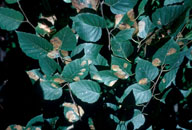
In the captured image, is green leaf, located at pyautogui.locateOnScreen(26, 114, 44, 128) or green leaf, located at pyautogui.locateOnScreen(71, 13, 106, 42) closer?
green leaf, located at pyautogui.locateOnScreen(71, 13, 106, 42)

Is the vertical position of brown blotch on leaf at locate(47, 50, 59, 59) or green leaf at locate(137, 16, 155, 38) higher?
green leaf at locate(137, 16, 155, 38)

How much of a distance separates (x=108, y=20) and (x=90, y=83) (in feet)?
0.81

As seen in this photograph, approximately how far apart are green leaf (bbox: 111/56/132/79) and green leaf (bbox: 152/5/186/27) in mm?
148

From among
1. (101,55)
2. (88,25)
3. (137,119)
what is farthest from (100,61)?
(137,119)

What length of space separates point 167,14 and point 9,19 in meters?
0.46

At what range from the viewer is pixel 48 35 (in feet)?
1.69

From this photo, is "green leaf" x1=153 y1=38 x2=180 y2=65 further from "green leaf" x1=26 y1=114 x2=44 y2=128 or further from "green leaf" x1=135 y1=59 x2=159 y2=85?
"green leaf" x1=26 y1=114 x2=44 y2=128

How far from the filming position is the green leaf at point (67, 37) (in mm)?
444

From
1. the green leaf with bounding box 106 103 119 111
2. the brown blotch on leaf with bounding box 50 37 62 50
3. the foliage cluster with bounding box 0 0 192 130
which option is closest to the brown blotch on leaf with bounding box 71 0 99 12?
the foliage cluster with bounding box 0 0 192 130

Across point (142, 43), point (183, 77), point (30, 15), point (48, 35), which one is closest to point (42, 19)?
point (48, 35)

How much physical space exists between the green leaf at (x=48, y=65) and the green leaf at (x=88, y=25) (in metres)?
0.12

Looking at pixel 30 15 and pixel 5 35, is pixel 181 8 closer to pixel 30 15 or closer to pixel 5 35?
pixel 30 15

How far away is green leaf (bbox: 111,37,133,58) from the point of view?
47cm

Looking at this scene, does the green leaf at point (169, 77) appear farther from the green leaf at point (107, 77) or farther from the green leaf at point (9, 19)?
the green leaf at point (9, 19)
